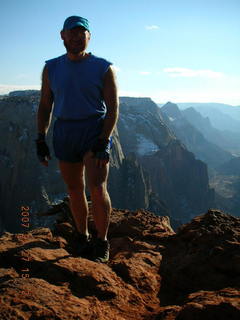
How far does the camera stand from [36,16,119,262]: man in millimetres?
4078

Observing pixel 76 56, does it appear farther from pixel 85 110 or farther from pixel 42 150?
pixel 42 150

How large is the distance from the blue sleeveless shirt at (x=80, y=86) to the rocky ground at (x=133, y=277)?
1796 millimetres

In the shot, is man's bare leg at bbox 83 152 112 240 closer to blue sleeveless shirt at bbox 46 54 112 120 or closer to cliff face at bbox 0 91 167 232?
blue sleeveless shirt at bbox 46 54 112 120

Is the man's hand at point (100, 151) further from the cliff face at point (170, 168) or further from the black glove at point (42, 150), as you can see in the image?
the cliff face at point (170, 168)

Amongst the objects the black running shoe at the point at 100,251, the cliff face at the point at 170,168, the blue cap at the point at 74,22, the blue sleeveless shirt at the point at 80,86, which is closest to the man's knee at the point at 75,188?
the black running shoe at the point at 100,251

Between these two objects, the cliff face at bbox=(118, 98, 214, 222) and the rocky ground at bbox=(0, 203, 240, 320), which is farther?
the cliff face at bbox=(118, 98, 214, 222)

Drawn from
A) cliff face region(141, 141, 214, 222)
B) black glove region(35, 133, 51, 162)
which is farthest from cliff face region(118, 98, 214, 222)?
black glove region(35, 133, 51, 162)

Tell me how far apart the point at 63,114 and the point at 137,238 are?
295cm

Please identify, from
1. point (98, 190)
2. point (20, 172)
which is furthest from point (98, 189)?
point (20, 172)

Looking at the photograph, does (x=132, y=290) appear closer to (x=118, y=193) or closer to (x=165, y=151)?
A: (x=118, y=193)

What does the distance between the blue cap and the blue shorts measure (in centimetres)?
106

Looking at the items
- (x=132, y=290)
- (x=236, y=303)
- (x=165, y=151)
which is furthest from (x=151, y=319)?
(x=165, y=151)

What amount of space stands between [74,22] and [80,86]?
707 millimetres

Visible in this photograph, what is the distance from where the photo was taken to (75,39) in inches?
159
